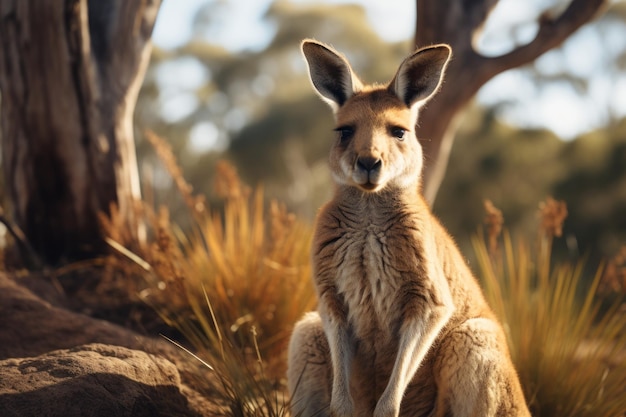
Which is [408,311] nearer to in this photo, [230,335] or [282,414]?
[282,414]

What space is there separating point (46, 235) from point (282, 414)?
3475 mm

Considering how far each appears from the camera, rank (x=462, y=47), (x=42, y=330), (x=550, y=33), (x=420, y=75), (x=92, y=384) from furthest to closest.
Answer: (x=462, y=47), (x=550, y=33), (x=42, y=330), (x=420, y=75), (x=92, y=384)

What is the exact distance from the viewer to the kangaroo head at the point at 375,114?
13.7 ft

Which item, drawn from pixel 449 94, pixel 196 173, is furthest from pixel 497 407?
pixel 196 173

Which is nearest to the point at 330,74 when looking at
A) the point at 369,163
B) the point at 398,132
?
the point at 398,132

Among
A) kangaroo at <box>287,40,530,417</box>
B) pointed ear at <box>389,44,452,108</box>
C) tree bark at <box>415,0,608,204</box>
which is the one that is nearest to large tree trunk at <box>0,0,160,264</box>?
tree bark at <box>415,0,608,204</box>

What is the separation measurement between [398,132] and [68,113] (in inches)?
138

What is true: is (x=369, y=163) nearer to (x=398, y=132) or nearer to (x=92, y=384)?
(x=398, y=132)

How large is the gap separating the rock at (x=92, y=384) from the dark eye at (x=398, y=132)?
1944 mm

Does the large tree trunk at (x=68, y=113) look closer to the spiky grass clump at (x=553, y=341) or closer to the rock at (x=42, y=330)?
the rock at (x=42, y=330)

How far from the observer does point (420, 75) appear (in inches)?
180

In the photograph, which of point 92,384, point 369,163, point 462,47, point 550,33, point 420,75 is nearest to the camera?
point 369,163

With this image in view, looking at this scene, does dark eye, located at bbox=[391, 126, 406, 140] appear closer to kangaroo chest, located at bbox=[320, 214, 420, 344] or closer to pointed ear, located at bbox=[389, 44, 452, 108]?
pointed ear, located at bbox=[389, 44, 452, 108]

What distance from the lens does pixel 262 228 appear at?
6.74 m
